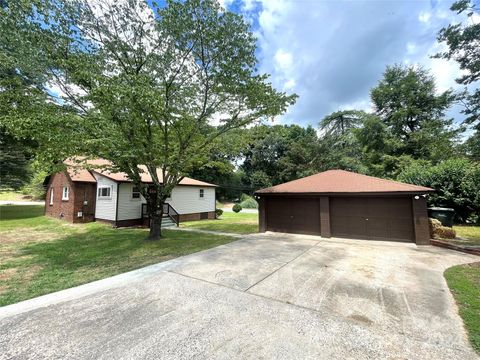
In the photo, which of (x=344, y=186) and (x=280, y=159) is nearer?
(x=344, y=186)

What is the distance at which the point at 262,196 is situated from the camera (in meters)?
12.4

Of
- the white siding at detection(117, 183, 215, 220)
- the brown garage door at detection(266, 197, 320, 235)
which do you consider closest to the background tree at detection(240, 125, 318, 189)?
the white siding at detection(117, 183, 215, 220)

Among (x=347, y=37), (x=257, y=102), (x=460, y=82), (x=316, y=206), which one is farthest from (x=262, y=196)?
(x=460, y=82)

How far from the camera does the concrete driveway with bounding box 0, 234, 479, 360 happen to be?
8.99 ft

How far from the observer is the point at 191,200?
58.1ft

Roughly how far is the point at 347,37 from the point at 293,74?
10.3ft

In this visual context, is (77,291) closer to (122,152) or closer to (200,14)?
(122,152)

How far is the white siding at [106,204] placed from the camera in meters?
13.2

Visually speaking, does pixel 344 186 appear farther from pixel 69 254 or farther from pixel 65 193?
pixel 65 193

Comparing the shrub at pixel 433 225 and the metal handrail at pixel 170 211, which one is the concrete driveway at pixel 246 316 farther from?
the metal handrail at pixel 170 211

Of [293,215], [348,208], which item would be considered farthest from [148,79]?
[348,208]

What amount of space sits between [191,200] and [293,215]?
909cm

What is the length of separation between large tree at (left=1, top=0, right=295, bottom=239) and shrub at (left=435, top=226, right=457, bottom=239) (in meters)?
8.65

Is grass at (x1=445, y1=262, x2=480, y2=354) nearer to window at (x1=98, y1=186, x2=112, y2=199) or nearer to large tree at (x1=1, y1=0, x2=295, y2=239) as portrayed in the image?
large tree at (x1=1, y1=0, x2=295, y2=239)
